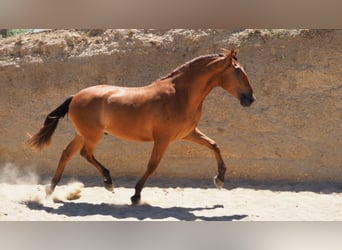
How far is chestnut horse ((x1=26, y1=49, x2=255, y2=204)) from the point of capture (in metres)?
6.12

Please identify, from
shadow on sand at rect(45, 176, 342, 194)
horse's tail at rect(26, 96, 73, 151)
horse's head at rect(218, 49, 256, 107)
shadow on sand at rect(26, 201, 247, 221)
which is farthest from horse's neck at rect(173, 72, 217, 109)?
shadow on sand at rect(45, 176, 342, 194)

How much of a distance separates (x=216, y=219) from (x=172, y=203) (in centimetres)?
108

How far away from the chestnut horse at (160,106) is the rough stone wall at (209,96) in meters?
2.21

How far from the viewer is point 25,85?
9.91 metres

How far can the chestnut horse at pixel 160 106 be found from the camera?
6.12 meters

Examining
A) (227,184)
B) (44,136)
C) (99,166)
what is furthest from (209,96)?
(44,136)

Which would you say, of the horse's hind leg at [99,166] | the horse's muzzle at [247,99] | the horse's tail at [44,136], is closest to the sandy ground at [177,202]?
the horse's hind leg at [99,166]

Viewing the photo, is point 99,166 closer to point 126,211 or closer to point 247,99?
point 126,211

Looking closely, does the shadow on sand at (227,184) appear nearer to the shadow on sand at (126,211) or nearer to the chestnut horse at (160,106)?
the shadow on sand at (126,211)

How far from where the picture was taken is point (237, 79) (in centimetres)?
612

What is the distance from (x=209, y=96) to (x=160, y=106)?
9.93ft

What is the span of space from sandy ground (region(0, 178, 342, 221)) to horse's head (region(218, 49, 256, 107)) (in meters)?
1.38
